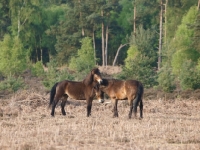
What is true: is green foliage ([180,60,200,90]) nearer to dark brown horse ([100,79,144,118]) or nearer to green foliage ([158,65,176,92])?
green foliage ([158,65,176,92])

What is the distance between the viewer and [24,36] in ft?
234

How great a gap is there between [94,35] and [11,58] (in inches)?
920

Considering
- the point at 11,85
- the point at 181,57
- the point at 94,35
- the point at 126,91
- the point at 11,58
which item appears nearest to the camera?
the point at 126,91

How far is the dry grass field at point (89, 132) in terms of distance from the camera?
47.1 feet

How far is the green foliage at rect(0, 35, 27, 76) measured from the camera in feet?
168

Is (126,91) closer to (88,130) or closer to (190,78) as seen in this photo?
(88,130)

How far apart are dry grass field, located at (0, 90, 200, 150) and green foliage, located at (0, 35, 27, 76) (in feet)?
86.3

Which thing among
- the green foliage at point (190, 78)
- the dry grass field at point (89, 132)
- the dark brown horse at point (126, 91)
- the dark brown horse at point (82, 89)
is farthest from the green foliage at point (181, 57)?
the dark brown horse at point (126, 91)

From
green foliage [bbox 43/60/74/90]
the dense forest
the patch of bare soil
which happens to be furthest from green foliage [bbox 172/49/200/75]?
the patch of bare soil

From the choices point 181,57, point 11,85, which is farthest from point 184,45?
point 11,85

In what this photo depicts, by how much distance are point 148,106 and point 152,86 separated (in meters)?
12.4

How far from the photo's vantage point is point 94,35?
7381 centimetres

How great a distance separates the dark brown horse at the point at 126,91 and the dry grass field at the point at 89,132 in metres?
0.72

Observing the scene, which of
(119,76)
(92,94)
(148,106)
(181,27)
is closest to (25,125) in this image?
(92,94)
